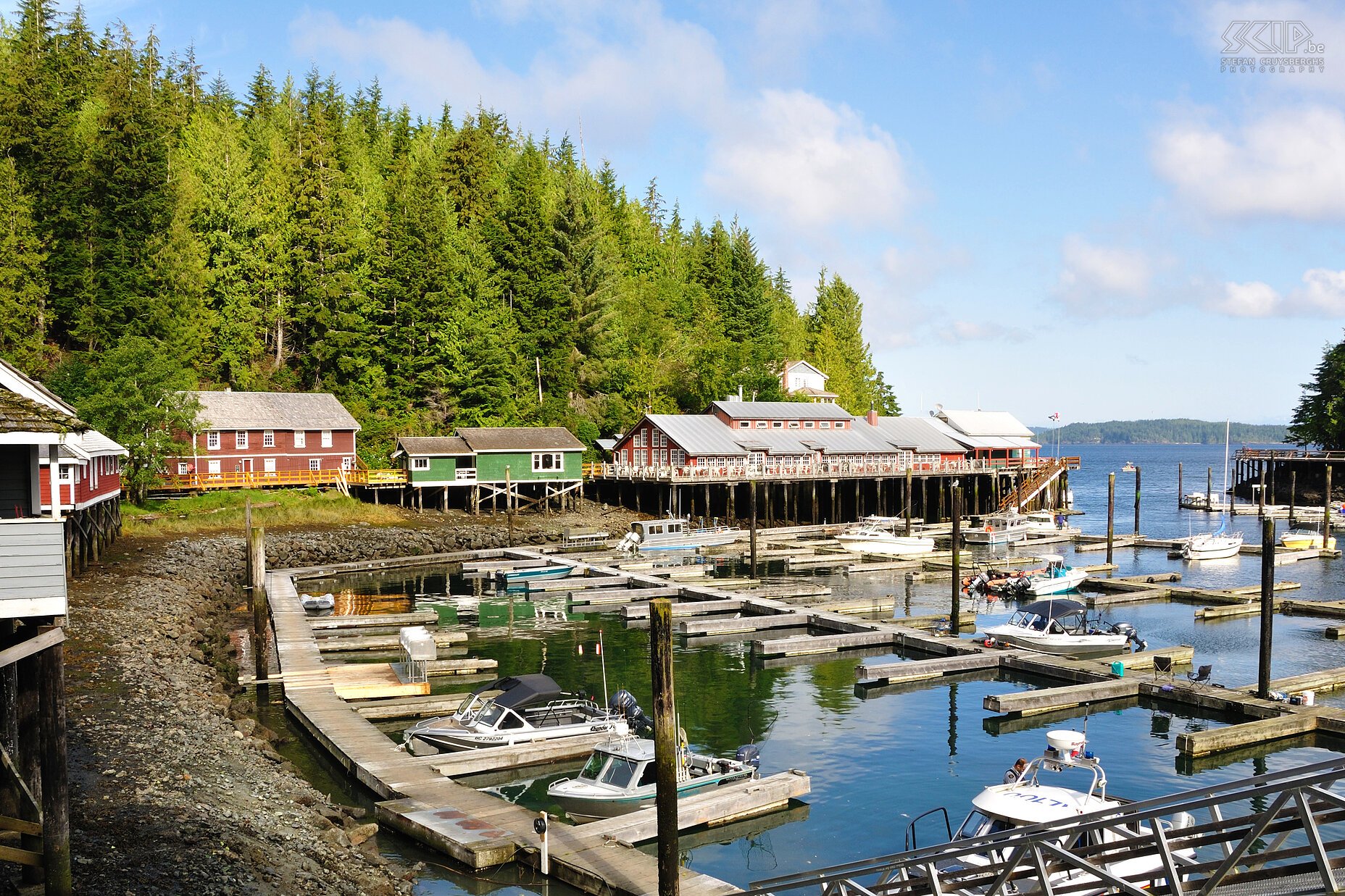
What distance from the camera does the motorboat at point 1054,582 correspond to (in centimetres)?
4609

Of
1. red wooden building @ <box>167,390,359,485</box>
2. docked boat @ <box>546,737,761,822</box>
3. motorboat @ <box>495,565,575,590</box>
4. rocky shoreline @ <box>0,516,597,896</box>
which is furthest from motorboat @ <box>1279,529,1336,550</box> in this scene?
red wooden building @ <box>167,390,359,485</box>

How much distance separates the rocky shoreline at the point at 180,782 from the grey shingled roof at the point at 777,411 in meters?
46.4

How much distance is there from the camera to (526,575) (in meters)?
49.4

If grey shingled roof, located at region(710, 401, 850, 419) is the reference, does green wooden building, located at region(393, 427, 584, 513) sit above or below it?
below

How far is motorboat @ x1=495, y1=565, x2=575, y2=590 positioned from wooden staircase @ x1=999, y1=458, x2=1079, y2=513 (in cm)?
4377

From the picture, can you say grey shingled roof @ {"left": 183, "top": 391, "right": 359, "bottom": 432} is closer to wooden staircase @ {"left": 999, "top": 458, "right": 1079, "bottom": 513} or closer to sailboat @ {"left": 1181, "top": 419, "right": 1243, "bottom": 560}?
wooden staircase @ {"left": 999, "top": 458, "right": 1079, "bottom": 513}

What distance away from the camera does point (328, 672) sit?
28922 mm

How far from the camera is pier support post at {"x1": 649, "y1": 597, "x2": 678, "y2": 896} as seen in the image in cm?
1468

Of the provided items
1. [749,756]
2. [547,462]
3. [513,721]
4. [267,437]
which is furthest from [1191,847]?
[267,437]

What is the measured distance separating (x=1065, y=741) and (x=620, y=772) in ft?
27.5

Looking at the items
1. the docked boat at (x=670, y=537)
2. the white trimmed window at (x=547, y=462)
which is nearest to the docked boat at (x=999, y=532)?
the docked boat at (x=670, y=537)

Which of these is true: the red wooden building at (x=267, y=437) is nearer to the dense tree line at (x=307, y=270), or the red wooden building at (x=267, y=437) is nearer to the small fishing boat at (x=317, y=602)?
the dense tree line at (x=307, y=270)

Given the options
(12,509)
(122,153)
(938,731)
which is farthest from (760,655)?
(122,153)

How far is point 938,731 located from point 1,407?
22.0m
